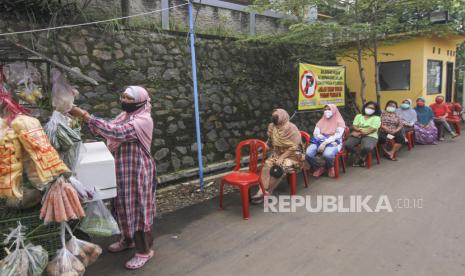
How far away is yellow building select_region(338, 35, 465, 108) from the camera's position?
10.1 m

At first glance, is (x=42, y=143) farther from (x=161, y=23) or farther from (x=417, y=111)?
(x=417, y=111)

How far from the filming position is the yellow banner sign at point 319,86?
6.61 m

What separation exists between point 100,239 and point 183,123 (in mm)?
2818

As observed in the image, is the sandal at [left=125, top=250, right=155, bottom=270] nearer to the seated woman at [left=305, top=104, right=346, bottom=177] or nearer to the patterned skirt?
the seated woman at [left=305, top=104, right=346, bottom=177]

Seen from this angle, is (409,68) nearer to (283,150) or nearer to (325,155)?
(325,155)

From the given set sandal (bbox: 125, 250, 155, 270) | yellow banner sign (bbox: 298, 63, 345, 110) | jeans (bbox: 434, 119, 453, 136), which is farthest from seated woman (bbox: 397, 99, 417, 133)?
sandal (bbox: 125, 250, 155, 270)

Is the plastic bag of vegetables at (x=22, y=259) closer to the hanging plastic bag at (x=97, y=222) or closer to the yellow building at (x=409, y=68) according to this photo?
the hanging plastic bag at (x=97, y=222)

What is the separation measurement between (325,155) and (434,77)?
7629mm

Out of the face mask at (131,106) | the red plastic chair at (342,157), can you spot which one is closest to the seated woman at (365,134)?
the red plastic chair at (342,157)

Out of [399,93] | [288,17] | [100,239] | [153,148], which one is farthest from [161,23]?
[399,93]

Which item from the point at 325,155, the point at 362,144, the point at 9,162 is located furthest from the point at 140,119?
the point at 362,144

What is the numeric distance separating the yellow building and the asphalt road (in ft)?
19.6

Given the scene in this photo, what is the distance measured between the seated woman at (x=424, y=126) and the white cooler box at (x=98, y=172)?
822cm

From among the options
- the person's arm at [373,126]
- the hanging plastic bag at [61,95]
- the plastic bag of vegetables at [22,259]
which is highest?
the hanging plastic bag at [61,95]
